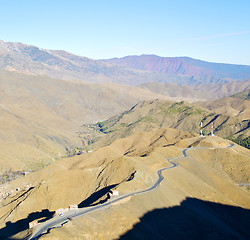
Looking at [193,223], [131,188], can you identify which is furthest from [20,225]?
[193,223]

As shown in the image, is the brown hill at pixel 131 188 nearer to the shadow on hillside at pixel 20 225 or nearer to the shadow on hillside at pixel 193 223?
the shadow on hillside at pixel 20 225

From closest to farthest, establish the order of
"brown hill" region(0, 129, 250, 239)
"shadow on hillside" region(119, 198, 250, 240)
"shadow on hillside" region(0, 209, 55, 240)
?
"brown hill" region(0, 129, 250, 239) < "shadow on hillside" region(119, 198, 250, 240) < "shadow on hillside" region(0, 209, 55, 240)

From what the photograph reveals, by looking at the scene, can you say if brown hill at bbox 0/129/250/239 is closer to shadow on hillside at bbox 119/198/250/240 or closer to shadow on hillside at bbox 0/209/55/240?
shadow on hillside at bbox 0/209/55/240

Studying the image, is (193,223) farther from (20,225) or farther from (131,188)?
(20,225)

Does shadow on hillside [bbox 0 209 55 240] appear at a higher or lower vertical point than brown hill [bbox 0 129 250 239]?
lower

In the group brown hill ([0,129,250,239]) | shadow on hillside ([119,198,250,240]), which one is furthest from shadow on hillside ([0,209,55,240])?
shadow on hillside ([119,198,250,240])
